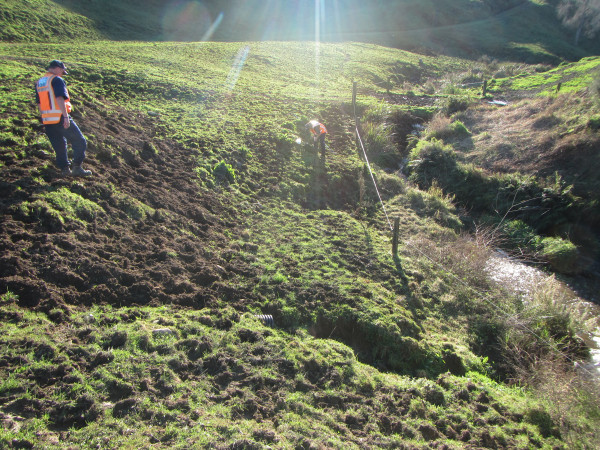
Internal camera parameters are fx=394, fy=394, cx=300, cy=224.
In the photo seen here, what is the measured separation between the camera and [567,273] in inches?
502

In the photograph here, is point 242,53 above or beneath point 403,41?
beneath

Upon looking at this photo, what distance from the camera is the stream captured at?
912 cm

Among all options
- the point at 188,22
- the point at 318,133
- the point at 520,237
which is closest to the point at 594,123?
the point at 520,237

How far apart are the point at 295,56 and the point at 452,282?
23964 mm

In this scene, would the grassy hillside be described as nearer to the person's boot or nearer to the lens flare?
the lens flare

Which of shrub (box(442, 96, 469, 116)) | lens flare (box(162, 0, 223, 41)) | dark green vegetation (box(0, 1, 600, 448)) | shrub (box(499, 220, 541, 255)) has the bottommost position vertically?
shrub (box(499, 220, 541, 255))

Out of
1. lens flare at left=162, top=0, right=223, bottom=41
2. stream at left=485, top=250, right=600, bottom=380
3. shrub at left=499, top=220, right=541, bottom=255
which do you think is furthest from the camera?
lens flare at left=162, top=0, right=223, bottom=41

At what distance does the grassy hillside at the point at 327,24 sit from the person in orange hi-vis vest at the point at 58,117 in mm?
15875

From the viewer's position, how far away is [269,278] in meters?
8.27

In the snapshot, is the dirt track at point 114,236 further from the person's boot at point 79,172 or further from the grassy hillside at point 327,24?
the grassy hillside at point 327,24

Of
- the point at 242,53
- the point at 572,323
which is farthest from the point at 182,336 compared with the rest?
the point at 242,53

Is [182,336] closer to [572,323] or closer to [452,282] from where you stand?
[452,282]

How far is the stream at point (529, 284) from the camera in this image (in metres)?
9.12

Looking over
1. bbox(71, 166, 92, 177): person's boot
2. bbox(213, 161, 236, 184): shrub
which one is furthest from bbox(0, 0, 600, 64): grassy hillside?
bbox(71, 166, 92, 177): person's boot
